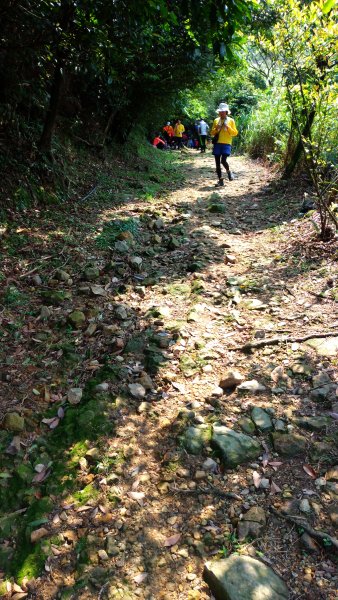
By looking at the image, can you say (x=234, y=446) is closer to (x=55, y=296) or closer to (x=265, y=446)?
A: (x=265, y=446)

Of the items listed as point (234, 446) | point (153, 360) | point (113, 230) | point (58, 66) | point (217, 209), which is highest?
point (58, 66)

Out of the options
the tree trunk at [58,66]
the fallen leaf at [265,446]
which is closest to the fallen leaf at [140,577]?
the fallen leaf at [265,446]

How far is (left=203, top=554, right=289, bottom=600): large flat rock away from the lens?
1.71 meters

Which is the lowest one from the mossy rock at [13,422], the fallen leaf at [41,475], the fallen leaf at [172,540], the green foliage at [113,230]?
the fallen leaf at [172,540]

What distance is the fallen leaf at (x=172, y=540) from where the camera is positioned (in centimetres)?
200

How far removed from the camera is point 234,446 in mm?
2416

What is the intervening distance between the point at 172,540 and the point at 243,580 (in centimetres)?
40

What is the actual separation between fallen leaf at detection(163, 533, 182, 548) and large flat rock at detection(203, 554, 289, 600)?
0.20 m

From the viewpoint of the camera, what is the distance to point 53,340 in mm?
3332

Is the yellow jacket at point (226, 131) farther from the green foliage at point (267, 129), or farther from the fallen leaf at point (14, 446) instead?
the fallen leaf at point (14, 446)

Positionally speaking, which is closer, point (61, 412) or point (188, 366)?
point (61, 412)

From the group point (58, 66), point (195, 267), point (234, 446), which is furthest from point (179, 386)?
point (58, 66)

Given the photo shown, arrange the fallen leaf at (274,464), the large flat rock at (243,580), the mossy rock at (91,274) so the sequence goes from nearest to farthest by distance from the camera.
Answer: the large flat rock at (243,580)
the fallen leaf at (274,464)
the mossy rock at (91,274)

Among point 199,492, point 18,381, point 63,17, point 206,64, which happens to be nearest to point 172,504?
point 199,492
